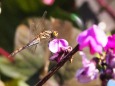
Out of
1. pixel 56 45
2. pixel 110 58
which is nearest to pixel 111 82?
pixel 110 58

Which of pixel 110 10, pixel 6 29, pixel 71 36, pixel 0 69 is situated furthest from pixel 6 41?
pixel 110 10

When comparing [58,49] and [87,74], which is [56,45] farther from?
[87,74]

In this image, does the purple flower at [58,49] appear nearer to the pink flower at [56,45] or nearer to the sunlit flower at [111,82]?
the pink flower at [56,45]

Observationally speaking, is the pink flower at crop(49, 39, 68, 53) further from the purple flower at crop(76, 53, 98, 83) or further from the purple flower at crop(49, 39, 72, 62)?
the purple flower at crop(76, 53, 98, 83)

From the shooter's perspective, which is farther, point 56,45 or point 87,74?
point 87,74

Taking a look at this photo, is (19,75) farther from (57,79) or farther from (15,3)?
(15,3)

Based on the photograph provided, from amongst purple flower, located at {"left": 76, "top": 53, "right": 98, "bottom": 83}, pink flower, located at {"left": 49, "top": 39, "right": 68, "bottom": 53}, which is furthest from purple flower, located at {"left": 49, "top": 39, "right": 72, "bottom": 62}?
purple flower, located at {"left": 76, "top": 53, "right": 98, "bottom": 83}
